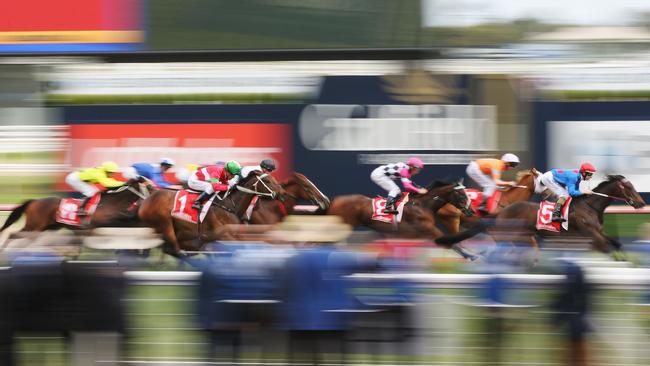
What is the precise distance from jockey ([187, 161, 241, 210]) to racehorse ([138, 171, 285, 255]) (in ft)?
0.41

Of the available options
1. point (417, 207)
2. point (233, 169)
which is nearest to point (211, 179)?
point (233, 169)

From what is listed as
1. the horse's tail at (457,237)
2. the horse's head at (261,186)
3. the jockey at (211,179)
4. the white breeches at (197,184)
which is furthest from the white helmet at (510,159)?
the horse's tail at (457,237)

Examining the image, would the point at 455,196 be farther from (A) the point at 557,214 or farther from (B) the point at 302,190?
(B) the point at 302,190

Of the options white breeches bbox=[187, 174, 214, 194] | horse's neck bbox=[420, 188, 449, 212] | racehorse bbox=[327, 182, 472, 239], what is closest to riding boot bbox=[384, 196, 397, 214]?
racehorse bbox=[327, 182, 472, 239]

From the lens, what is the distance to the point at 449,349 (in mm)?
5352

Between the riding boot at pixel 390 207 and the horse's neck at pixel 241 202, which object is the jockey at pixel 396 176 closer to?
the riding boot at pixel 390 207

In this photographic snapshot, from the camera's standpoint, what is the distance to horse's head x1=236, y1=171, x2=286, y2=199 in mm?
11602

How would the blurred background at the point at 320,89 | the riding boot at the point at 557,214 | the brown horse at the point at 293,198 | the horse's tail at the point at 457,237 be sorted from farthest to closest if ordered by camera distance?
the blurred background at the point at 320,89 < the brown horse at the point at 293,198 < the riding boot at the point at 557,214 < the horse's tail at the point at 457,237

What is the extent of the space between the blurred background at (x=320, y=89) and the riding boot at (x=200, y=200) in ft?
12.0

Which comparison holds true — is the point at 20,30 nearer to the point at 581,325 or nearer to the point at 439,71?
the point at 439,71

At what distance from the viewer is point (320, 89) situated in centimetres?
1525

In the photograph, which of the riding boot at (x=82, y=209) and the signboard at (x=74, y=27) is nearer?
the riding boot at (x=82, y=209)

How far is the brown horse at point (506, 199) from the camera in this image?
12.4 m

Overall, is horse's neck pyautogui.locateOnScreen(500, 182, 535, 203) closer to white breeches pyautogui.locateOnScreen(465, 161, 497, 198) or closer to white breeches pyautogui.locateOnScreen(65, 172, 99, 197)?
white breeches pyautogui.locateOnScreen(465, 161, 497, 198)
